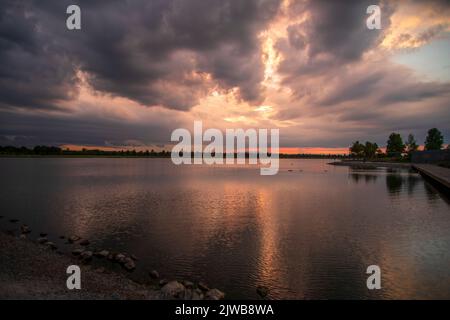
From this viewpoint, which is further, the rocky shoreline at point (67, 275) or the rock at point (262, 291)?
the rock at point (262, 291)

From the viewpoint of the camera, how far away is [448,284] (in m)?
14.6

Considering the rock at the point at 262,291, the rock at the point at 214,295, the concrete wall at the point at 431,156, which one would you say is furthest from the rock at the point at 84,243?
the concrete wall at the point at 431,156

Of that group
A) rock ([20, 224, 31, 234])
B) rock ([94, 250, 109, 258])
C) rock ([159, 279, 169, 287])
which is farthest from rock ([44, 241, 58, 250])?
rock ([159, 279, 169, 287])

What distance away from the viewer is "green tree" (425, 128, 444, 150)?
540 ft

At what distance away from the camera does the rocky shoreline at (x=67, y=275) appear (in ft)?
38.9

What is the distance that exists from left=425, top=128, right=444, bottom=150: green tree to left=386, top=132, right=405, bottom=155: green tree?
51.8 feet

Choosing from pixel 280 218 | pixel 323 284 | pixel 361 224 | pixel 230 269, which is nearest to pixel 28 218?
pixel 230 269

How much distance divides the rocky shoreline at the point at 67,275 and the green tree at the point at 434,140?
201757 mm

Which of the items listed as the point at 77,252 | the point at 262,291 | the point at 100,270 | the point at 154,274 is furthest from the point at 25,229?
the point at 262,291

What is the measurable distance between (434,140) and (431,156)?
48.1 metres

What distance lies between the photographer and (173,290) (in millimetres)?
12773

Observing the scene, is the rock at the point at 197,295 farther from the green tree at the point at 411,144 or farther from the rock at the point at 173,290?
the green tree at the point at 411,144

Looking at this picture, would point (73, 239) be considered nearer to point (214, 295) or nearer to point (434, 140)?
point (214, 295)

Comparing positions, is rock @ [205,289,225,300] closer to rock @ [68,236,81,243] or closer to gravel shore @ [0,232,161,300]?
gravel shore @ [0,232,161,300]
